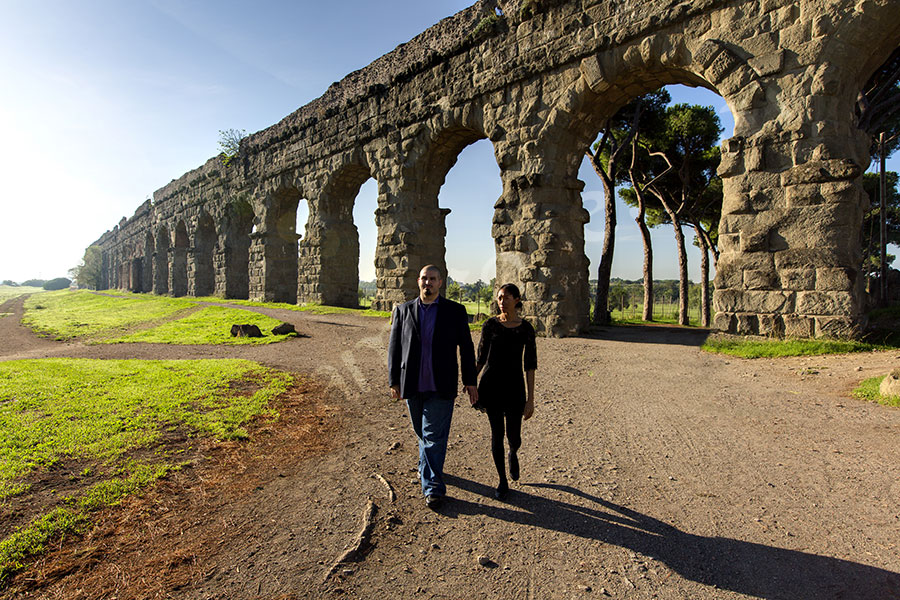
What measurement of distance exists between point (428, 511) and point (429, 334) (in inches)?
Answer: 48.4

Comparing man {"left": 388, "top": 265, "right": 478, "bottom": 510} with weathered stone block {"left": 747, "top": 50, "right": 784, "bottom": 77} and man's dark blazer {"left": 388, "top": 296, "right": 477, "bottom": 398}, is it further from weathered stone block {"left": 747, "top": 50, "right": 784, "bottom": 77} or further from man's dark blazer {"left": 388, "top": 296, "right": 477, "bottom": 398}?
weathered stone block {"left": 747, "top": 50, "right": 784, "bottom": 77}

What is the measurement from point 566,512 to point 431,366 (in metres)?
1.34

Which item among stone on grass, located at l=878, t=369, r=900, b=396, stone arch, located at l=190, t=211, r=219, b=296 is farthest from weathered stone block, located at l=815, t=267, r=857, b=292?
stone arch, located at l=190, t=211, r=219, b=296

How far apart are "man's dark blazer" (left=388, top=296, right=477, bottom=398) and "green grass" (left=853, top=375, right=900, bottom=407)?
4.40m

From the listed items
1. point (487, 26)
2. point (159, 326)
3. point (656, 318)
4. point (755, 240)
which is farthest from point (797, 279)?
point (656, 318)

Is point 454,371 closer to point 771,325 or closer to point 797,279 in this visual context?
point 771,325

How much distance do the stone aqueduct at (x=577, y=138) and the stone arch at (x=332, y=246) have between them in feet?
0.19

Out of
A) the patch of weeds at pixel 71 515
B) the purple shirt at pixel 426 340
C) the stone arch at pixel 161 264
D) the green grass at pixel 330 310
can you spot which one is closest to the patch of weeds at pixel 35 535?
the patch of weeds at pixel 71 515

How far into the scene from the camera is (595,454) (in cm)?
399

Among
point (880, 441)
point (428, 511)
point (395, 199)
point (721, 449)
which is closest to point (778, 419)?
point (880, 441)

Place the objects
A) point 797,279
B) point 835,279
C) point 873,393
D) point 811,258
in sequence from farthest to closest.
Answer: point 797,279 → point 811,258 → point 835,279 → point 873,393

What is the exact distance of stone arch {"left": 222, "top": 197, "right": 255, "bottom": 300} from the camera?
23.6 m

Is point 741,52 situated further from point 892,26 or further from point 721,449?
point 721,449

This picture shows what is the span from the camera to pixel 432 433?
3.33 m
